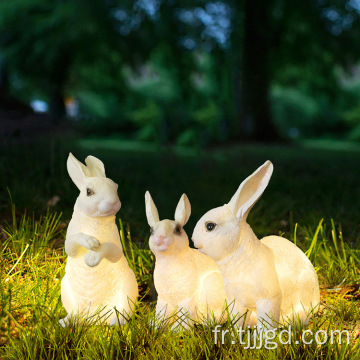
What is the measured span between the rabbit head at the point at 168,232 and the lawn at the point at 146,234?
0.36 metres

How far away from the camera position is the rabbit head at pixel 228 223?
213 cm

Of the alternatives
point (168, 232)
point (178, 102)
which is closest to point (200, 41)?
point (178, 102)

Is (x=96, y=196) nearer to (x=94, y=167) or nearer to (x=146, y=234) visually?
(x=94, y=167)

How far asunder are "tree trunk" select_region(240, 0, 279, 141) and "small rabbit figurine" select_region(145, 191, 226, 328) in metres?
9.45

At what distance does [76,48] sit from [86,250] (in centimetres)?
1085

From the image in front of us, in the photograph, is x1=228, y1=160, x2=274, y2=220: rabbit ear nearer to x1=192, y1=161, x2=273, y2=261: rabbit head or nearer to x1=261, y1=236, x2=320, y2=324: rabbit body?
x1=192, y1=161, x2=273, y2=261: rabbit head

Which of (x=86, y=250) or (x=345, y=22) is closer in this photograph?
(x=86, y=250)

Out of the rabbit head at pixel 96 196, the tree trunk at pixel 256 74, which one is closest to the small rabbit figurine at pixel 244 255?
the rabbit head at pixel 96 196

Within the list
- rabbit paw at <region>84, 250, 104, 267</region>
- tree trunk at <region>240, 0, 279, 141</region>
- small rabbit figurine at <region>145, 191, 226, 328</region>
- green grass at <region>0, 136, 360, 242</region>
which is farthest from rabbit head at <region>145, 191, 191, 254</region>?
tree trunk at <region>240, 0, 279, 141</region>

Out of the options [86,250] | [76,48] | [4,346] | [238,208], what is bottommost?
[4,346]

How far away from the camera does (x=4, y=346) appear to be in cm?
232

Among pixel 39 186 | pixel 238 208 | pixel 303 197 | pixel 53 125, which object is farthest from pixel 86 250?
pixel 53 125

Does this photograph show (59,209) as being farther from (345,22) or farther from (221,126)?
(345,22)

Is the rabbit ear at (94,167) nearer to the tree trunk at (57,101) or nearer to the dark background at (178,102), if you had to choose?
the dark background at (178,102)
